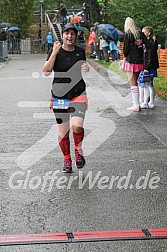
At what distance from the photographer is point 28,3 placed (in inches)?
2079

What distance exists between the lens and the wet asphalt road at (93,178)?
18.6 ft

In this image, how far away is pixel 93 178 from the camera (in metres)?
7.41

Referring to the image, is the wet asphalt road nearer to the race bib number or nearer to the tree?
the race bib number

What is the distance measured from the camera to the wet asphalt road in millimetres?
5676

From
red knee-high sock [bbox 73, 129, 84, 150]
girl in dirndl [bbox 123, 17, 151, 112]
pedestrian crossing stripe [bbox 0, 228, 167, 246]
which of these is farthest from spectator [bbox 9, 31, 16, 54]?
pedestrian crossing stripe [bbox 0, 228, 167, 246]

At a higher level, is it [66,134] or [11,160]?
[66,134]

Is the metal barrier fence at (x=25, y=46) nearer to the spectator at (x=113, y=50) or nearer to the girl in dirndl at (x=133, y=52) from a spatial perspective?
the spectator at (x=113, y=50)

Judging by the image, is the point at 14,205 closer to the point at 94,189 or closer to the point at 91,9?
the point at 94,189

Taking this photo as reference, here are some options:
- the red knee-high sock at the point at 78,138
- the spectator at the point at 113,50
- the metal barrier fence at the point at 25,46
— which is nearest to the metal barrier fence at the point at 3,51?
the spectator at the point at 113,50

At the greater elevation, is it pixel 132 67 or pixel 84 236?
pixel 132 67

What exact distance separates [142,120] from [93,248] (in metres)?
6.94

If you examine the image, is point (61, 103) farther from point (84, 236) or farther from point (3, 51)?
point (3, 51)

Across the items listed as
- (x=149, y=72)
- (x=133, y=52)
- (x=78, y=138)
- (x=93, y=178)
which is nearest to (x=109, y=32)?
(x=149, y=72)

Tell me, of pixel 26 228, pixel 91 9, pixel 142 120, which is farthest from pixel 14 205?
pixel 91 9
